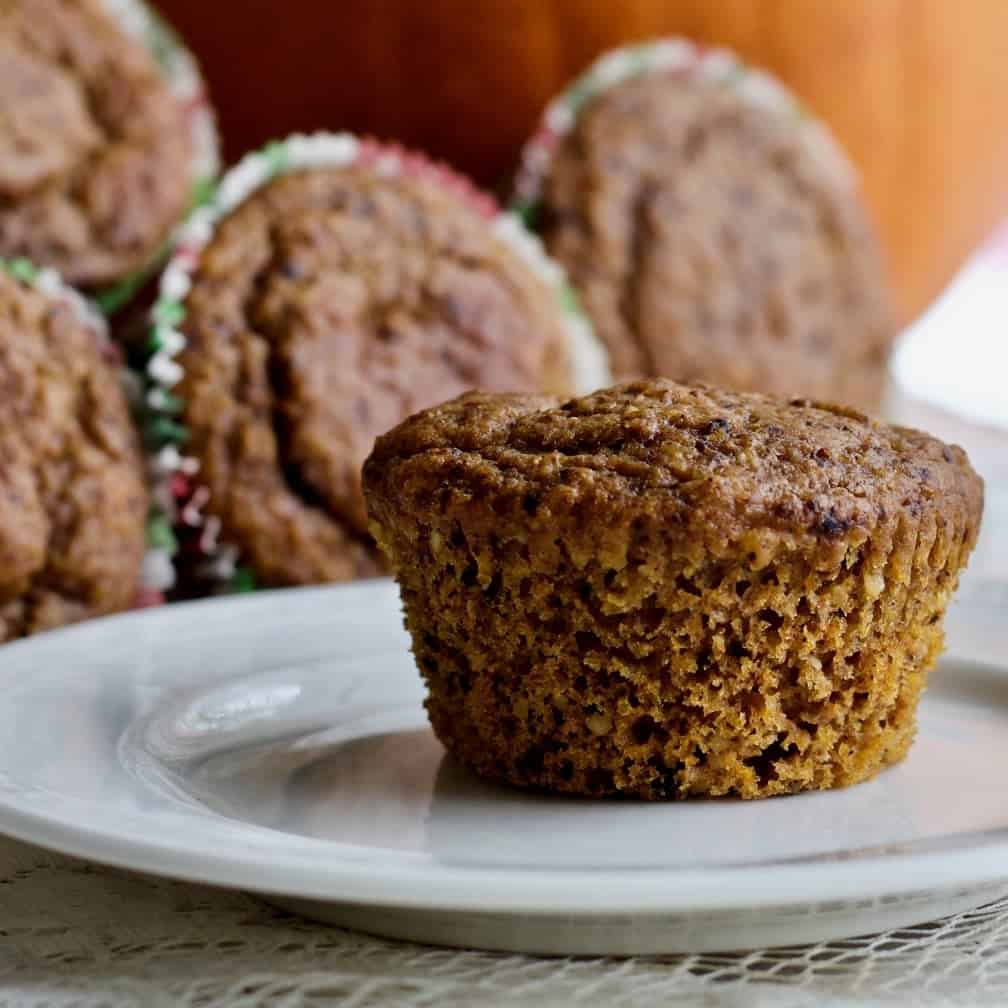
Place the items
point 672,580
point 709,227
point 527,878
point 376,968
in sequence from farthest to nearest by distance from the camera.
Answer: point 709,227 < point 672,580 < point 376,968 < point 527,878

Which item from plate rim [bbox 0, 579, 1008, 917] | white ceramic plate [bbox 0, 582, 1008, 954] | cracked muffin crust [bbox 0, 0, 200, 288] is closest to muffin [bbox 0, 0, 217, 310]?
cracked muffin crust [bbox 0, 0, 200, 288]

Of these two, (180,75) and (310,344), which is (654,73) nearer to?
(180,75)

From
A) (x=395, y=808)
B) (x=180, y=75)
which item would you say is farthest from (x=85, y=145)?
(x=395, y=808)

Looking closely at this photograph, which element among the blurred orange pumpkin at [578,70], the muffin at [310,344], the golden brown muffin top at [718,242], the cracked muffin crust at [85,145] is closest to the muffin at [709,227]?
the golden brown muffin top at [718,242]

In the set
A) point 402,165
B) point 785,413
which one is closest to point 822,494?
point 785,413

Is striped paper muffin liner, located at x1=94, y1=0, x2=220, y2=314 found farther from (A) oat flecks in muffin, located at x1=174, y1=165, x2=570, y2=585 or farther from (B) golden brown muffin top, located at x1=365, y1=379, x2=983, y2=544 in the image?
(B) golden brown muffin top, located at x1=365, y1=379, x2=983, y2=544

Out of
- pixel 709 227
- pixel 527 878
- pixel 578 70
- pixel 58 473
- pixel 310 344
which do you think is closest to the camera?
pixel 527 878

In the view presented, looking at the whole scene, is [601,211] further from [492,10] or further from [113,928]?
[113,928]
